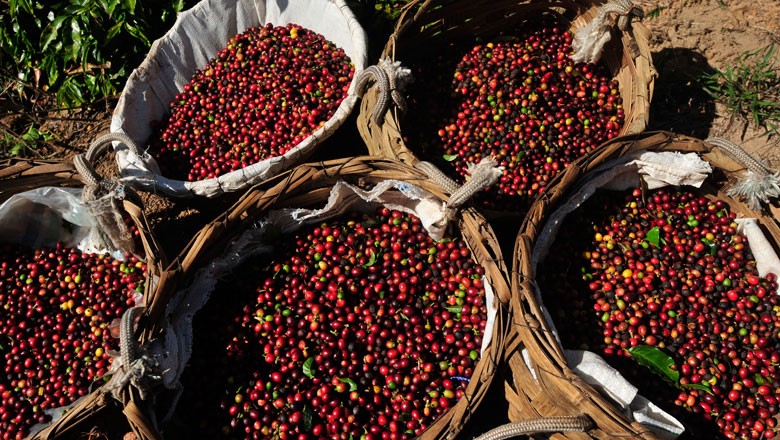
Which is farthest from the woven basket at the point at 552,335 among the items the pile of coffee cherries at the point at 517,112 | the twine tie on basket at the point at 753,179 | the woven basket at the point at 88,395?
the woven basket at the point at 88,395

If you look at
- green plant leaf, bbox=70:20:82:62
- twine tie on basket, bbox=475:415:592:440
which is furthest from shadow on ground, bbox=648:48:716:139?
green plant leaf, bbox=70:20:82:62

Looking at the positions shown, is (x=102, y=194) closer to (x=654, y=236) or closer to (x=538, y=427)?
(x=538, y=427)

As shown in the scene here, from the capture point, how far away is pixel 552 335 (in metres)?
2.40

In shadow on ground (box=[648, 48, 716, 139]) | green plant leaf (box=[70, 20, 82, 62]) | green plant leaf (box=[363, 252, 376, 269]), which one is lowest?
green plant leaf (box=[363, 252, 376, 269])

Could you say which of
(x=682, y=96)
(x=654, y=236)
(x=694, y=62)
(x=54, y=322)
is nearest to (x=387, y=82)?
(x=654, y=236)

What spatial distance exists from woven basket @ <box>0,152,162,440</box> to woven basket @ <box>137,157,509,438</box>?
161 millimetres

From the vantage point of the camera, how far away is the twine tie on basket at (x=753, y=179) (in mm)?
2941

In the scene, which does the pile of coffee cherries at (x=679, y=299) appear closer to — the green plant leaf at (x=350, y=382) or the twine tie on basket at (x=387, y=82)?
the green plant leaf at (x=350, y=382)

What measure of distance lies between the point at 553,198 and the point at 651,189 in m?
0.93

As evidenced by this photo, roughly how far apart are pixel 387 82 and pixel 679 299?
2075 mm

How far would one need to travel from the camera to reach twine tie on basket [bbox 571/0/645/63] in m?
3.53

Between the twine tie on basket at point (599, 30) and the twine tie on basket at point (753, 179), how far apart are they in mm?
1057

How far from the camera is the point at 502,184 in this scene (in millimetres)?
3557

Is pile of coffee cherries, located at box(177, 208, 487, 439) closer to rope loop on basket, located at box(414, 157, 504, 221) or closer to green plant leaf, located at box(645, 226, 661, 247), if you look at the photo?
rope loop on basket, located at box(414, 157, 504, 221)
